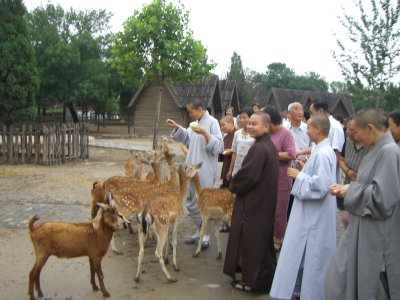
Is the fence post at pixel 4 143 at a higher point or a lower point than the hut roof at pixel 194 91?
lower

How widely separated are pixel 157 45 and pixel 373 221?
66.5 ft

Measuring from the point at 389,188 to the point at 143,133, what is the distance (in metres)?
34.3

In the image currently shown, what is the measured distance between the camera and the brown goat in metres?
5.03

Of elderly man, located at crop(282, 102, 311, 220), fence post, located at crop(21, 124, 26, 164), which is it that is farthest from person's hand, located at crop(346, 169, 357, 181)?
fence post, located at crop(21, 124, 26, 164)

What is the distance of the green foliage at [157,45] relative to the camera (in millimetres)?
22344

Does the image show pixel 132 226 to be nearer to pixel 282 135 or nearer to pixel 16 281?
pixel 16 281

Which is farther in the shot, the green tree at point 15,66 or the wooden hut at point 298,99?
the wooden hut at point 298,99

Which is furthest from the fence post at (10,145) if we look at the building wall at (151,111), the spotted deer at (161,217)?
the building wall at (151,111)

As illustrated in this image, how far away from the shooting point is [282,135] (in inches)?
259

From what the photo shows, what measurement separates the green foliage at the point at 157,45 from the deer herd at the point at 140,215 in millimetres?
15028

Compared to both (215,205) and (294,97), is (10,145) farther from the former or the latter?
(294,97)

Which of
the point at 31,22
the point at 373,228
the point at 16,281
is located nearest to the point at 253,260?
the point at 373,228

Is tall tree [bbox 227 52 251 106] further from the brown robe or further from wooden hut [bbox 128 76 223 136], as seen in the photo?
the brown robe

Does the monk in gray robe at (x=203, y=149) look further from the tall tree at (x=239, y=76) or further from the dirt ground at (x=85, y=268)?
the tall tree at (x=239, y=76)
